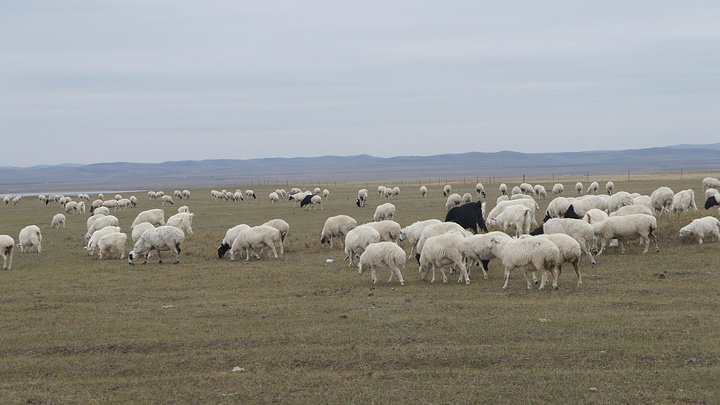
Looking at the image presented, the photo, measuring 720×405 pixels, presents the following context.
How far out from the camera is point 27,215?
46.1 m

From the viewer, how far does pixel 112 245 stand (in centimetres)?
2100

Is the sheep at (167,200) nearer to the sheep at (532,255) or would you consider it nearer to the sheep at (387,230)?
the sheep at (387,230)

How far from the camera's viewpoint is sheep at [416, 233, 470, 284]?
1452cm

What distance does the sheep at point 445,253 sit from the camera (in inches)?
571

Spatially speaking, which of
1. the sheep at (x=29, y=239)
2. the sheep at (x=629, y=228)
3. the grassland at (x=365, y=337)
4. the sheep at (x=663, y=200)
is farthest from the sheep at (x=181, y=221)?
the sheep at (x=663, y=200)

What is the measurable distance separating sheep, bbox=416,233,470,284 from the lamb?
1179cm

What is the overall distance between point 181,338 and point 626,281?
10023 mm

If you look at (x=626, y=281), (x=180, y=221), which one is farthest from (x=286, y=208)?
(x=626, y=281)

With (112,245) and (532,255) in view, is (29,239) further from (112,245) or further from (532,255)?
(532,255)

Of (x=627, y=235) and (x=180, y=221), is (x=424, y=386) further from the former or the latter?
(x=180, y=221)

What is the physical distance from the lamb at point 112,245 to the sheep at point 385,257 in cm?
1041

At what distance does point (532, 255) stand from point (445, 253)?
2.27m

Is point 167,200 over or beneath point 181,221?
beneath

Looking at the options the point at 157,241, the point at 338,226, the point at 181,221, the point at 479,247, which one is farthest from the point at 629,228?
the point at 181,221
